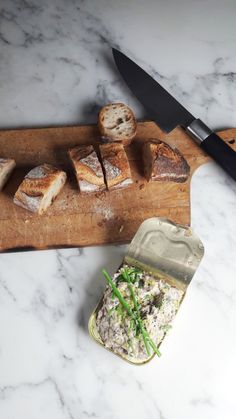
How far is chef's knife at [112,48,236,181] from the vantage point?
10.7 ft

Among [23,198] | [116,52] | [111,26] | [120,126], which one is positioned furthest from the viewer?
[111,26]

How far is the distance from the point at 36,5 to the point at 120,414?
2.75 meters

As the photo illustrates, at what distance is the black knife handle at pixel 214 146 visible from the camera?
3.25 m

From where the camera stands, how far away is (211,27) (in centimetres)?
376

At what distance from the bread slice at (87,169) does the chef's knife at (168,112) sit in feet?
1.82

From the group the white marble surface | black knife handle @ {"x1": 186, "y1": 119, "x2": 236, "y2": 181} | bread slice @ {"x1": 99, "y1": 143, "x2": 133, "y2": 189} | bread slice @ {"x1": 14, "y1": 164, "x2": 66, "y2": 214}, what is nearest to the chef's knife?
black knife handle @ {"x1": 186, "y1": 119, "x2": 236, "y2": 181}

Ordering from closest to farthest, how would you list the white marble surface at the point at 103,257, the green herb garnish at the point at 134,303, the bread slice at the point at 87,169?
the green herb garnish at the point at 134,303, the white marble surface at the point at 103,257, the bread slice at the point at 87,169

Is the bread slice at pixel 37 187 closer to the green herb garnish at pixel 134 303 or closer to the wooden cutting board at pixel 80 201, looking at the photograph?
the wooden cutting board at pixel 80 201

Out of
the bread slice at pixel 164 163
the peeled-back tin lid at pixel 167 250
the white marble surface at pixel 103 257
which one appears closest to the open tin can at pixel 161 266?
the peeled-back tin lid at pixel 167 250

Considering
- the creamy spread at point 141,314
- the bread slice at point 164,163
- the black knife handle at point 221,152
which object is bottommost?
the creamy spread at point 141,314

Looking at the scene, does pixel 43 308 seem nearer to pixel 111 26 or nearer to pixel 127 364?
pixel 127 364

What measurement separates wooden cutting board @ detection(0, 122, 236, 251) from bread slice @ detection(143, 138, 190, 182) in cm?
9

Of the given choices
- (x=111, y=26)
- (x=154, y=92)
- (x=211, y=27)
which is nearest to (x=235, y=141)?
(x=154, y=92)

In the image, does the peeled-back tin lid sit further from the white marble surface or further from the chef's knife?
the chef's knife
